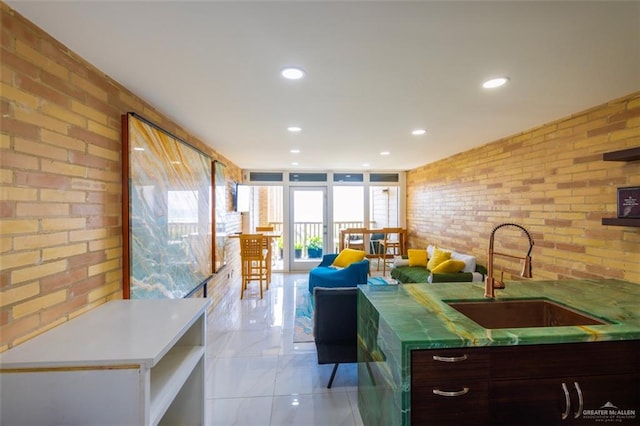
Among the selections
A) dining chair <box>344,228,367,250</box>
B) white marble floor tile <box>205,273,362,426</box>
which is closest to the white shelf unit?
white marble floor tile <box>205,273,362,426</box>

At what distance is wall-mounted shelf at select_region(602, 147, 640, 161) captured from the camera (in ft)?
6.54

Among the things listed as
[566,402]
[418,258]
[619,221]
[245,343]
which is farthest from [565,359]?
[418,258]

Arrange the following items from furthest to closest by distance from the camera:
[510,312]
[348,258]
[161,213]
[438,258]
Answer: [348,258], [438,258], [161,213], [510,312]

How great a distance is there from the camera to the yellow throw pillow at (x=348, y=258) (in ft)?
15.6

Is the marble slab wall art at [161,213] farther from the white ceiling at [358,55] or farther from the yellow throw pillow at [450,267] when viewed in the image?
the yellow throw pillow at [450,267]

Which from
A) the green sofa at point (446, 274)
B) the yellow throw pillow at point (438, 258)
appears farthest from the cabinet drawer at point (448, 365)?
the yellow throw pillow at point (438, 258)

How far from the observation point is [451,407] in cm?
123

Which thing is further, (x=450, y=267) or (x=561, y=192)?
(x=450, y=267)

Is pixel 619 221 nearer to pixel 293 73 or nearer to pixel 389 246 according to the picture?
pixel 293 73

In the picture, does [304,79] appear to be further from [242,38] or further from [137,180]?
[137,180]

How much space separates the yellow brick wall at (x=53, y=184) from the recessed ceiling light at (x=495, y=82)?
2.58 meters

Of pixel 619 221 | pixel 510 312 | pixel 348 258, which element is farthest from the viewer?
pixel 348 258

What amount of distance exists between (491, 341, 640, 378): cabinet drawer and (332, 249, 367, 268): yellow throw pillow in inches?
137

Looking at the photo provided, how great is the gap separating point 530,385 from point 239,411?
74.4 inches
